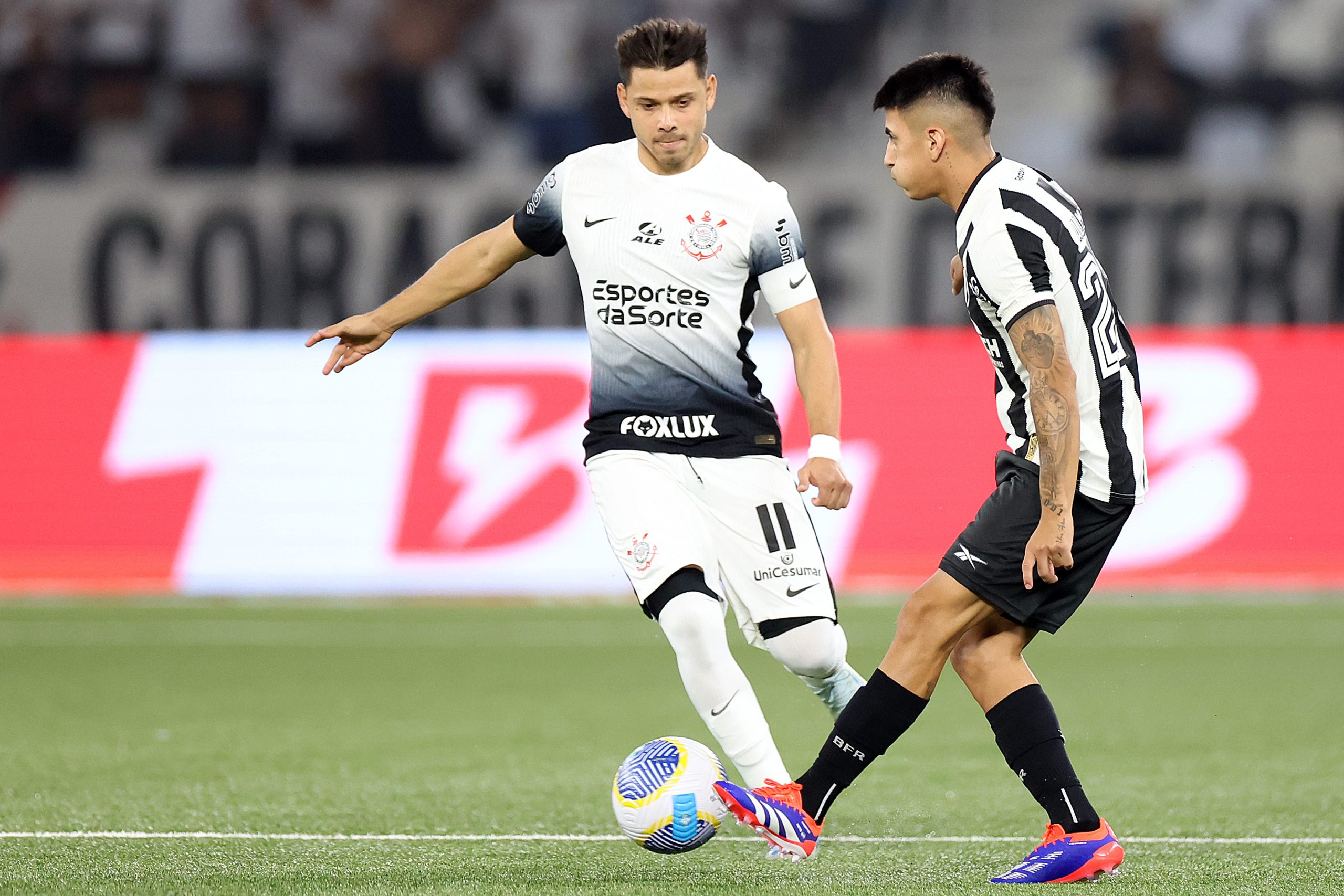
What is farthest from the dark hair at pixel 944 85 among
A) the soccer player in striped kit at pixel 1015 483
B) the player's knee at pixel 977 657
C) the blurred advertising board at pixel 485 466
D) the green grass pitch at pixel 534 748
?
the blurred advertising board at pixel 485 466

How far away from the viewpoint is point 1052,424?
4.14 metres

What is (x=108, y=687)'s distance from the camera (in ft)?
26.7

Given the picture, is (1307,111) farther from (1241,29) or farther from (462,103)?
(462,103)

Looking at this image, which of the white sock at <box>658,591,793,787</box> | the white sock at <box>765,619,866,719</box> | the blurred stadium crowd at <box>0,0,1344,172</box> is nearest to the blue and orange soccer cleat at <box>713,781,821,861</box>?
the white sock at <box>658,591,793,787</box>

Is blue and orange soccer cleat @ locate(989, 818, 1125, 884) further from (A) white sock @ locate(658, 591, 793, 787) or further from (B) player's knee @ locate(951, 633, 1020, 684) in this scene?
(A) white sock @ locate(658, 591, 793, 787)

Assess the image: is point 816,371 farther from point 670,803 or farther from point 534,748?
point 534,748

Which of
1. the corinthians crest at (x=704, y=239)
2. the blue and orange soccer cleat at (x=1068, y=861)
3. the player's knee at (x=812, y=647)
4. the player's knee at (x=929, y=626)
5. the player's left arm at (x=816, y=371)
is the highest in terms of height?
the corinthians crest at (x=704, y=239)

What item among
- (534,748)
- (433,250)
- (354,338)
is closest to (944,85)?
(354,338)

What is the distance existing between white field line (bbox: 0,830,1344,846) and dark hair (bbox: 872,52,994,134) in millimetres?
1951

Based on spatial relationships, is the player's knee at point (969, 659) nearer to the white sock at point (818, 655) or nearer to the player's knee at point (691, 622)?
the white sock at point (818, 655)

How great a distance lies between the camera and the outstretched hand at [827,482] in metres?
4.55

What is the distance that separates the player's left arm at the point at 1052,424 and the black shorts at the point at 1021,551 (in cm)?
11

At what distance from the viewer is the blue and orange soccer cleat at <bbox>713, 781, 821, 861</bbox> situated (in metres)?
4.41

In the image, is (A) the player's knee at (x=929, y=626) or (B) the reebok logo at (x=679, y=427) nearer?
(A) the player's knee at (x=929, y=626)
